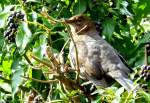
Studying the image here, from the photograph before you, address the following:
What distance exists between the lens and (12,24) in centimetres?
373

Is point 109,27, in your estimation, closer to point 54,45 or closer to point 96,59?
point 96,59

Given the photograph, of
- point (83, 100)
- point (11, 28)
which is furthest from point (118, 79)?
point (11, 28)

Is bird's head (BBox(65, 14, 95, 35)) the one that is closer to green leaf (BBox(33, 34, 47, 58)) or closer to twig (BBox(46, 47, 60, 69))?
green leaf (BBox(33, 34, 47, 58))

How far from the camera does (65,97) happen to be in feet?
12.1

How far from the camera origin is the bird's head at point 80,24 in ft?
14.0

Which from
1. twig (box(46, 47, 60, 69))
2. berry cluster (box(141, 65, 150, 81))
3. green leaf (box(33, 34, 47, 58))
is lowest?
berry cluster (box(141, 65, 150, 81))

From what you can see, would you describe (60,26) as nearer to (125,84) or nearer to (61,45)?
(61,45)

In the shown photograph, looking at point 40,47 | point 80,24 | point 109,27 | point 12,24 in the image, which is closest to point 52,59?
point 40,47

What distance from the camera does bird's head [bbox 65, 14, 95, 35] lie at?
428cm

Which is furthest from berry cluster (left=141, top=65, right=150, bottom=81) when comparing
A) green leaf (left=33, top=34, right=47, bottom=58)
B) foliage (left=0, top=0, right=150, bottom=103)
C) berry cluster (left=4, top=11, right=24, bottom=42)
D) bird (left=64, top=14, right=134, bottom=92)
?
berry cluster (left=4, top=11, right=24, bottom=42)

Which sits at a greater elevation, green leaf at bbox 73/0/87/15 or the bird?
green leaf at bbox 73/0/87/15

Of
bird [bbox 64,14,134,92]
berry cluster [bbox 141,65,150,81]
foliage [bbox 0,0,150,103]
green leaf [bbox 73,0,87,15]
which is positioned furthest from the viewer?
green leaf [bbox 73,0,87,15]

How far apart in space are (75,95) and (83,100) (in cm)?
17

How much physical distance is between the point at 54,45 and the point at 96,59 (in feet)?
1.13
